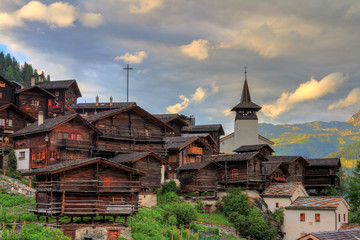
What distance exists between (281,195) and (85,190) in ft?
96.6

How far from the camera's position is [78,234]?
37000 millimetres

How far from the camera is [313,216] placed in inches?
2274

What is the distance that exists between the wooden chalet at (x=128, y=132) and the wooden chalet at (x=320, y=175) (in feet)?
90.5

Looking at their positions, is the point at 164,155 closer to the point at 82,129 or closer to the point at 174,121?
the point at 82,129

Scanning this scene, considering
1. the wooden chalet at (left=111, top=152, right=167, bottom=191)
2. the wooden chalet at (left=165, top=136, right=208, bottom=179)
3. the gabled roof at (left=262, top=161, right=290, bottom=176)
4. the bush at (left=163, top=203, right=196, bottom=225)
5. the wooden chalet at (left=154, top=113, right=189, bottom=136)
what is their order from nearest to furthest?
the bush at (left=163, top=203, right=196, bottom=225) → the wooden chalet at (left=111, top=152, right=167, bottom=191) → the wooden chalet at (left=165, top=136, right=208, bottom=179) → the gabled roof at (left=262, top=161, right=290, bottom=176) → the wooden chalet at (left=154, top=113, right=189, bottom=136)

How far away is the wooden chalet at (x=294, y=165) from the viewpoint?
7494 centimetres

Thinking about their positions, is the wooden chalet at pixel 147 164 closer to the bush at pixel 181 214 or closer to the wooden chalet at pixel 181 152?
the bush at pixel 181 214

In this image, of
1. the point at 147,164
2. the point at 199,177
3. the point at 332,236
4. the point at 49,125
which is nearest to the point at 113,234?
the point at 332,236

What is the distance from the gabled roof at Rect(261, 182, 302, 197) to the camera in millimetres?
61150

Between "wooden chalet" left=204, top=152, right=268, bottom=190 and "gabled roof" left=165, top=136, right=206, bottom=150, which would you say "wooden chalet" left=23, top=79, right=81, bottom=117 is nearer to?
"gabled roof" left=165, top=136, right=206, bottom=150

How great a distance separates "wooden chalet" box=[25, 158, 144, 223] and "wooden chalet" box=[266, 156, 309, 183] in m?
38.6

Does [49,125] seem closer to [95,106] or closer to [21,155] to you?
[21,155]

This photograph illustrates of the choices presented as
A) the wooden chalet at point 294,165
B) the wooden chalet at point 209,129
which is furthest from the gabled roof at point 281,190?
the wooden chalet at point 209,129

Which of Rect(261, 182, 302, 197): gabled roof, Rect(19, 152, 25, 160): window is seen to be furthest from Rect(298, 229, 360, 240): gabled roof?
Rect(19, 152, 25, 160): window
